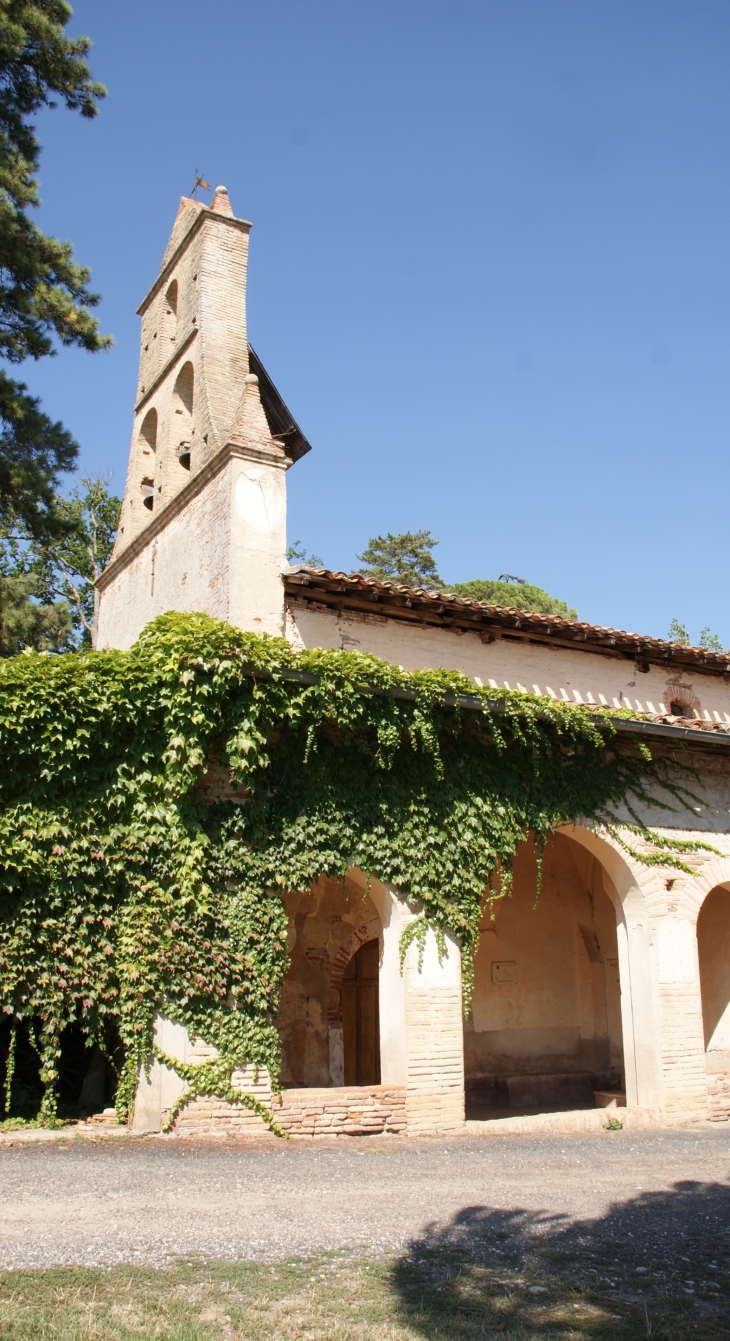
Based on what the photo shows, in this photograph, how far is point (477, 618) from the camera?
13.1 m

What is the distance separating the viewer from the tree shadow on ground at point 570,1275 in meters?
4.45

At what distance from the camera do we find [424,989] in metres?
10.5

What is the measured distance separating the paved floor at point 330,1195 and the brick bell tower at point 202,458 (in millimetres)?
5488

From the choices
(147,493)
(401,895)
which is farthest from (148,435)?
(401,895)

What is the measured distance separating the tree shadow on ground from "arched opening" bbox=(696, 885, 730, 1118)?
7.13 metres

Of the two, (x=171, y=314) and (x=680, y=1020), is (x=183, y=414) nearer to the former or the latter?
(x=171, y=314)

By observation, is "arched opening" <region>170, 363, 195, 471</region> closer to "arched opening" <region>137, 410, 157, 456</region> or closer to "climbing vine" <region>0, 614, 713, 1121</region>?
"arched opening" <region>137, 410, 157, 456</region>

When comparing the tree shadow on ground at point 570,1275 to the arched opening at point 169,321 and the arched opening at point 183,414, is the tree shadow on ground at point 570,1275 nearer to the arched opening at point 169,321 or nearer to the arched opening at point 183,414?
the arched opening at point 183,414

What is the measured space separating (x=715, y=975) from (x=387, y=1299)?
10.3m

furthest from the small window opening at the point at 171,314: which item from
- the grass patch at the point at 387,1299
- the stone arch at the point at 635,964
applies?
the grass patch at the point at 387,1299

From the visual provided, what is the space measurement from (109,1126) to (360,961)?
5619 millimetres

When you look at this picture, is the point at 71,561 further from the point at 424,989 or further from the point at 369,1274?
the point at 369,1274

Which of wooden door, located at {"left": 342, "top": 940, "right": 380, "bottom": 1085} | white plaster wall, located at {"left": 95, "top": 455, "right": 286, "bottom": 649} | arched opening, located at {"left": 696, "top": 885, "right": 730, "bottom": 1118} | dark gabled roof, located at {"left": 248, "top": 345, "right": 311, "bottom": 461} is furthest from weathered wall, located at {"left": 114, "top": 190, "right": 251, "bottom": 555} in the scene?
arched opening, located at {"left": 696, "top": 885, "right": 730, "bottom": 1118}

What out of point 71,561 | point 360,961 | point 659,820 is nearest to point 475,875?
point 659,820
